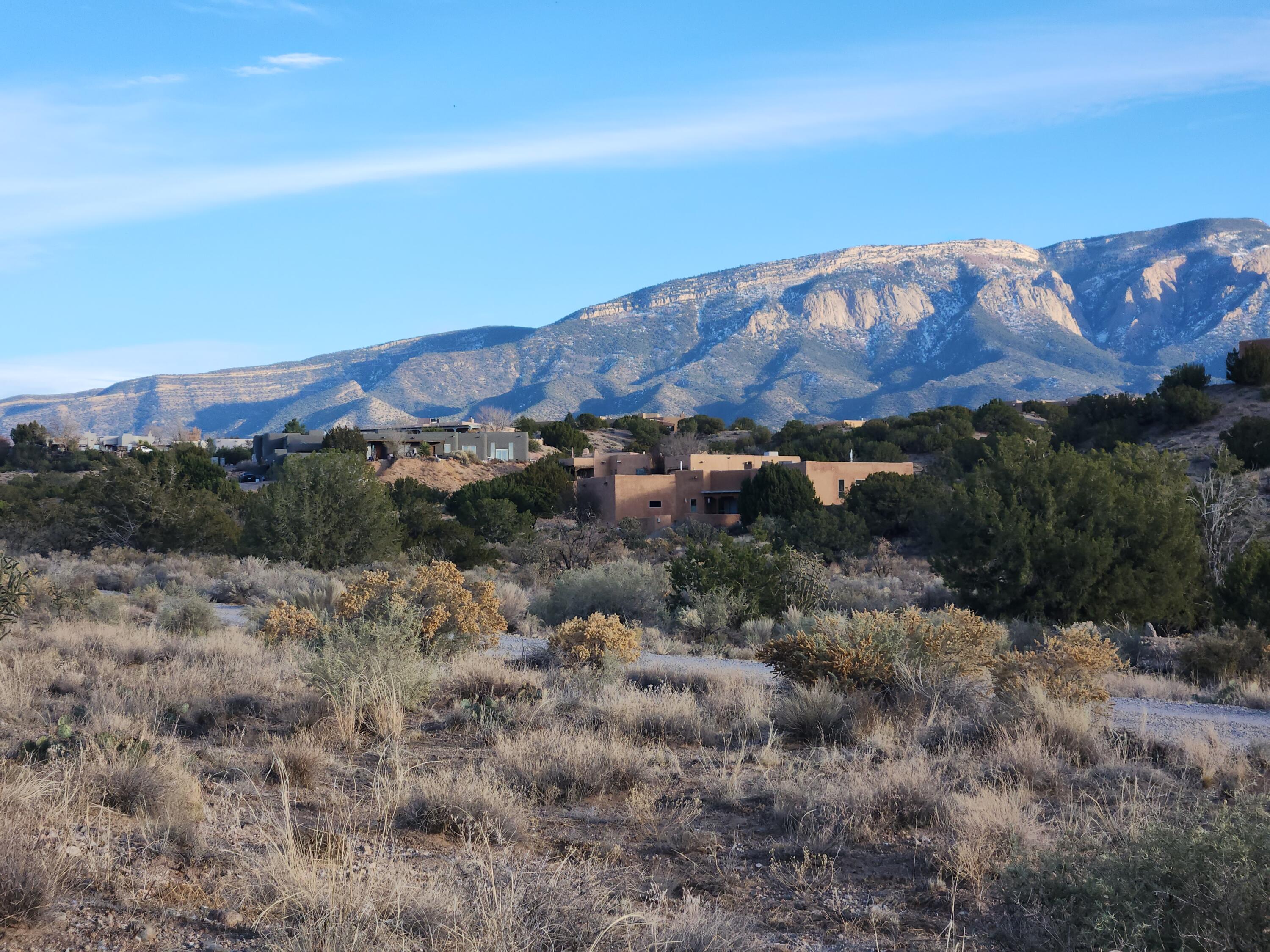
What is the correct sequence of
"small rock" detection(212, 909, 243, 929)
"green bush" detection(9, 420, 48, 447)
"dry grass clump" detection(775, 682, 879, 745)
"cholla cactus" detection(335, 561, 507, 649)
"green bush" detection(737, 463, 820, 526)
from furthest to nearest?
"green bush" detection(9, 420, 48, 447), "green bush" detection(737, 463, 820, 526), "cholla cactus" detection(335, 561, 507, 649), "dry grass clump" detection(775, 682, 879, 745), "small rock" detection(212, 909, 243, 929)

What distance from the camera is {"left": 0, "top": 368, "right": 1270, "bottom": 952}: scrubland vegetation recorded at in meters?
4.30

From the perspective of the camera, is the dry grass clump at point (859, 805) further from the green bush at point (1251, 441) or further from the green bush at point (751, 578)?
the green bush at point (1251, 441)

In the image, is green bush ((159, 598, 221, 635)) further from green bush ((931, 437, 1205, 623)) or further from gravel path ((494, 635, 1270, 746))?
green bush ((931, 437, 1205, 623))

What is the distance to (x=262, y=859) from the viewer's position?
15.6 ft

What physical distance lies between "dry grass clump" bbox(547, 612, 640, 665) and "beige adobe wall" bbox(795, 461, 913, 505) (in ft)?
139

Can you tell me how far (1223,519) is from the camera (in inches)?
936

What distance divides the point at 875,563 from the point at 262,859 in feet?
113

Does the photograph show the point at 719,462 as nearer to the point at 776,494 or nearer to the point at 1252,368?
the point at 776,494

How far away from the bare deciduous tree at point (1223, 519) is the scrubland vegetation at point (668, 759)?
3.19 metres

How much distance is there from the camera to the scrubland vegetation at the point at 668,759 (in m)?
4.30

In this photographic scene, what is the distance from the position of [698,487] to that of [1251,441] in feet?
92.8

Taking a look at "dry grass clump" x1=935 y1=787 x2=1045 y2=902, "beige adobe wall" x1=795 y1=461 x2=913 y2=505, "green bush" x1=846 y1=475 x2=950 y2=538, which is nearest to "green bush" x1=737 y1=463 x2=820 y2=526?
"beige adobe wall" x1=795 y1=461 x2=913 y2=505

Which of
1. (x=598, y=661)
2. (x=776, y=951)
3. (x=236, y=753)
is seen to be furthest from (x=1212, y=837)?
(x=598, y=661)

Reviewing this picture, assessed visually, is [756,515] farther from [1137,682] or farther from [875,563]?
[1137,682]
